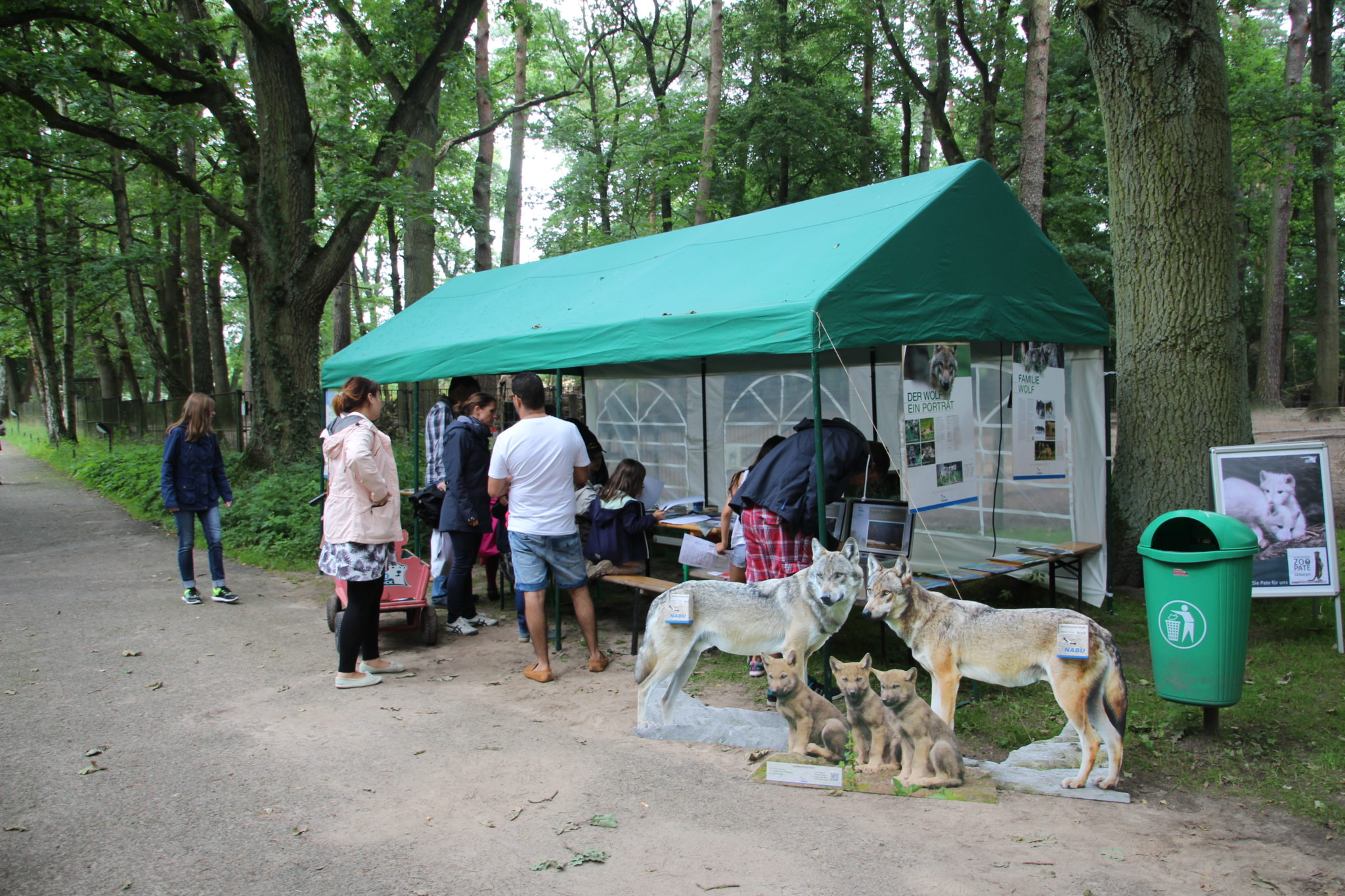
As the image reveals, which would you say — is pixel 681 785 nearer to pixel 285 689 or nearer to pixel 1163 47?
pixel 285 689

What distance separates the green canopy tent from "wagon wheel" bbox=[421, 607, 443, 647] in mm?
1867

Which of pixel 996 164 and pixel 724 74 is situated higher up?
pixel 724 74

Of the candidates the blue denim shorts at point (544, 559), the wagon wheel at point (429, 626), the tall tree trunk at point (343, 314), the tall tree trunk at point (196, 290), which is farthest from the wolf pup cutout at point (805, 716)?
the tall tree trunk at point (196, 290)

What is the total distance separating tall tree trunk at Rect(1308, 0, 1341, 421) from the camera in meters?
13.6

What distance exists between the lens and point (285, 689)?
527 centimetres

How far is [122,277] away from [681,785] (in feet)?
67.3

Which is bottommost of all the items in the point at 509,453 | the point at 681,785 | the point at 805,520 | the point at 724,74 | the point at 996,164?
the point at 681,785

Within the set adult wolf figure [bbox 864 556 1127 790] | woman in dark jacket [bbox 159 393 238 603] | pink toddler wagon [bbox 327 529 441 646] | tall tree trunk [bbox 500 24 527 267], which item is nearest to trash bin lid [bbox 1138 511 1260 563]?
adult wolf figure [bbox 864 556 1127 790]

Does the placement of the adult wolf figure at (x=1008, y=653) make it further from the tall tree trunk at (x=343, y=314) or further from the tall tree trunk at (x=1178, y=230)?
the tall tree trunk at (x=343, y=314)

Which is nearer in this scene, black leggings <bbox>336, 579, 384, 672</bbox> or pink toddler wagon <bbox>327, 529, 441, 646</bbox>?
black leggings <bbox>336, 579, 384, 672</bbox>

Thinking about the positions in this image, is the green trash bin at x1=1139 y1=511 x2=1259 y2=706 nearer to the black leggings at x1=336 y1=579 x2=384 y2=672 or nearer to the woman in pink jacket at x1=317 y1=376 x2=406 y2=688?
the woman in pink jacket at x1=317 y1=376 x2=406 y2=688

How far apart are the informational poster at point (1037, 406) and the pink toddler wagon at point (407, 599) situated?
4141 millimetres

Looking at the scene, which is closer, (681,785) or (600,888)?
(600,888)

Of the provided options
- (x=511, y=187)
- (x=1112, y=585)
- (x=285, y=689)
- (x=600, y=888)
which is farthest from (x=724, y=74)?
(x=600, y=888)
